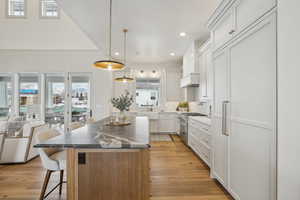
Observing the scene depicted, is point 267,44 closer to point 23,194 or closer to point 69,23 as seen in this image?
point 23,194

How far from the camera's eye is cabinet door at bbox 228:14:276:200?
1380mm

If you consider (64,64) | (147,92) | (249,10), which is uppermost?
(64,64)

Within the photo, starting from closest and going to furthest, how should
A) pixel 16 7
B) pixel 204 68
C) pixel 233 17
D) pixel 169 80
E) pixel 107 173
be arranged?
1. pixel 107 173
2. pixel 233 17
3. pixel 204 68
4. pixel 16 7
5. pixel 169 80

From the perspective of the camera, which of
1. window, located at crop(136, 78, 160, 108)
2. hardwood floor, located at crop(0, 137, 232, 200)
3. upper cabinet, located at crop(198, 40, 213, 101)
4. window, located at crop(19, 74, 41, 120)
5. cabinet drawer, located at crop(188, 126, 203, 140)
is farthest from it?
window, located at crop(136, 78, 160, 108)

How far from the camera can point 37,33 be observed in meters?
5.71

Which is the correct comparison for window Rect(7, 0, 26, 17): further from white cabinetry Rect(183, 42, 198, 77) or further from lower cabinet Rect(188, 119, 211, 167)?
lower cabinet Rect(188, 119, 211, 167)

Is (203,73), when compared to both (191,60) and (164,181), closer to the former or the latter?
(191,60)

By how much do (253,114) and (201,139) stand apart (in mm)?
1845

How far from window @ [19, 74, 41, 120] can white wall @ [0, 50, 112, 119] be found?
34cm

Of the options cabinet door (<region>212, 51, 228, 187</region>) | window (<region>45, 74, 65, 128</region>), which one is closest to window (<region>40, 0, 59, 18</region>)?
window (<region>45, 74, 65, 128</region>)

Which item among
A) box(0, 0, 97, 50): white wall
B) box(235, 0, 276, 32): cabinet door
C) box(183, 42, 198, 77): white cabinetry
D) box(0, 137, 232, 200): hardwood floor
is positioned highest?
box(0, 0, 97, 50): white wall

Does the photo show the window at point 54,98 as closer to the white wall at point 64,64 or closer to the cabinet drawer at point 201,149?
the white wall at point 64,64
